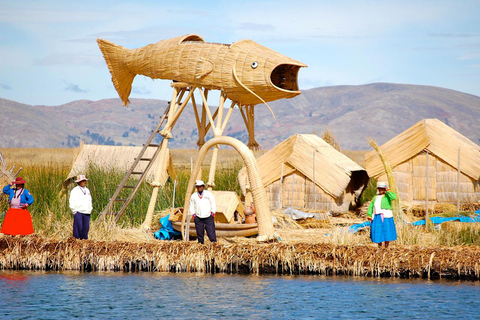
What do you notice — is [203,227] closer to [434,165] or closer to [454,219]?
[454,219]

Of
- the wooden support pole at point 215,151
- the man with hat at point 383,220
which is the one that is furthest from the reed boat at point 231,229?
the man with hat at point 383,220

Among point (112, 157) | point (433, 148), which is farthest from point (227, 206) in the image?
point (112, 157)

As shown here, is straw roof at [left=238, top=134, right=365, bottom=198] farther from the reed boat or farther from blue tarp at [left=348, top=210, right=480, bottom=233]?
the reed boat

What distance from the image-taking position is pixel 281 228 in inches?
572

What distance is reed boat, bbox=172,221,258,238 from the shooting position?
1271 cm

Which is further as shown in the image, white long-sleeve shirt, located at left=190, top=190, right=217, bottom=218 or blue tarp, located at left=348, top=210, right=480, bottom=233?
blue tarp, located at left=348, top=210, right=480, bottom=233

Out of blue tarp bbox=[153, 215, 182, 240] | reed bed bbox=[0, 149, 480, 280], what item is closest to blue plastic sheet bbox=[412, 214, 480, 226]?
reed bed bbox=[0, 149, 480, 280]

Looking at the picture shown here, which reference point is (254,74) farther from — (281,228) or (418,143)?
(418,143)

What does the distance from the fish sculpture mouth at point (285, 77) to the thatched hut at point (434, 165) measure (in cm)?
468

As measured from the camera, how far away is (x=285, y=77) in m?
13.8

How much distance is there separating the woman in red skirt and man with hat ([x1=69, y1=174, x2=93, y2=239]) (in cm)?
95

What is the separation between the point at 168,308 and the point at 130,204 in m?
6.33

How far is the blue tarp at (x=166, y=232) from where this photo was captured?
13125 millimetres

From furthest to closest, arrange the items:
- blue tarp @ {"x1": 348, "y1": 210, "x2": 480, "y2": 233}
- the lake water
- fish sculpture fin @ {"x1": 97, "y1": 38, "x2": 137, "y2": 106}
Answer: fish sculpture fin @ {"x1": 97, "y1": 38, "x2": 137, "y2": 106}
blue tarp @ {"x1": 348, "y1": 210, "x2": 480, "y2": 233}
the lake water
